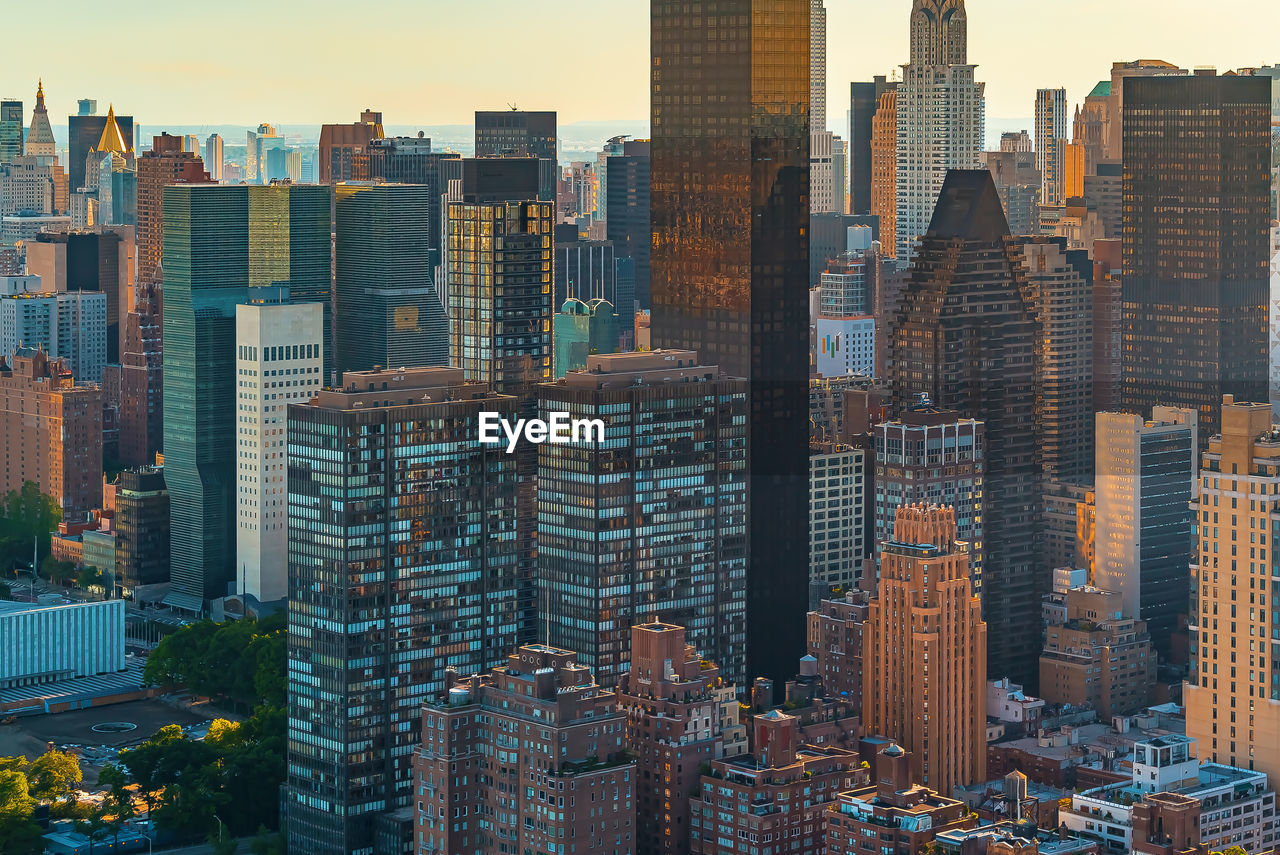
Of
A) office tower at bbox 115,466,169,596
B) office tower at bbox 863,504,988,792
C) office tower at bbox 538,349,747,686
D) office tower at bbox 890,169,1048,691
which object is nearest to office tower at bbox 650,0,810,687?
office tower at bbox 890,169,1048,691

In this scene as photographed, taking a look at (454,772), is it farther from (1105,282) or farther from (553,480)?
(1105,282)

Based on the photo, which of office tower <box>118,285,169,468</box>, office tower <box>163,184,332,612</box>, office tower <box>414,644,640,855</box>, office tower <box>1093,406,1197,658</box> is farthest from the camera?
office tower <box>118,285,169,468</box>

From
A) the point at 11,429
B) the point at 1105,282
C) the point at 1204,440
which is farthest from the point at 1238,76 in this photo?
the point at 11,429

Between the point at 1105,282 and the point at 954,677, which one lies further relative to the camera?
the point at 1105,282

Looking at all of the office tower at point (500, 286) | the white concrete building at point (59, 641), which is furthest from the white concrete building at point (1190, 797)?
the white concrete building at point (59, 641)

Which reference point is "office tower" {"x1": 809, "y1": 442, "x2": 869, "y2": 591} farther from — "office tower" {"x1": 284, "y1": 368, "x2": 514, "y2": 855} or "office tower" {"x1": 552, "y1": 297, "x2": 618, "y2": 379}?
"office tower" {"x1": 552, "y1": 297, "x2": 618, "y2": 379}

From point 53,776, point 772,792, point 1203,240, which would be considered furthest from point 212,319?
point 772,792
